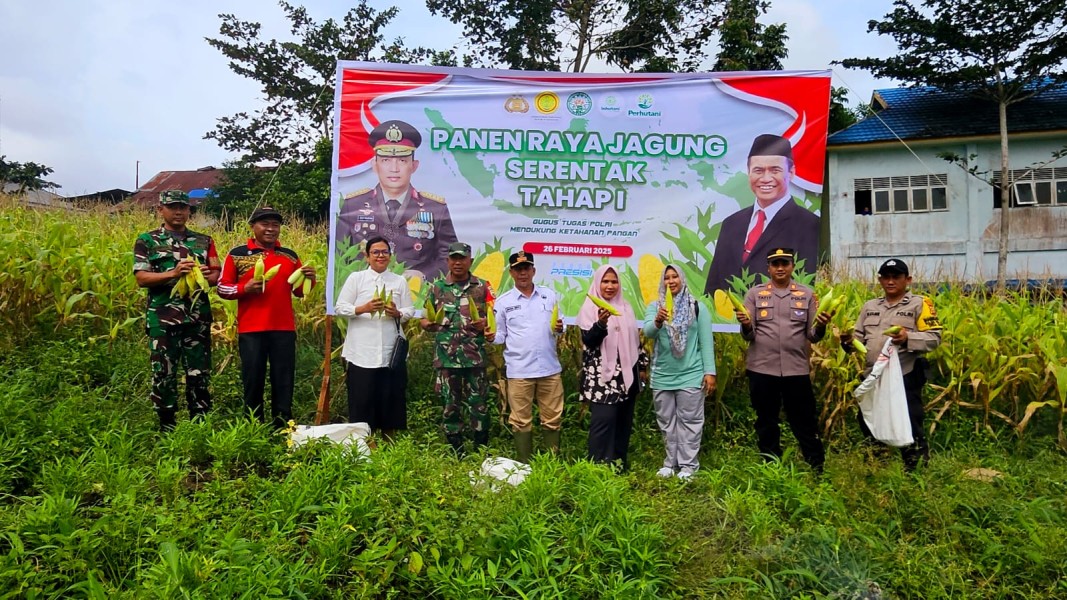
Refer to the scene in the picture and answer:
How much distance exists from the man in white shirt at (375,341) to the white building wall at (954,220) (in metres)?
12.6

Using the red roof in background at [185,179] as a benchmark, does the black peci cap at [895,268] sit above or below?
below

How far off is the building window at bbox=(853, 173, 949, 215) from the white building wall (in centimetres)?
11

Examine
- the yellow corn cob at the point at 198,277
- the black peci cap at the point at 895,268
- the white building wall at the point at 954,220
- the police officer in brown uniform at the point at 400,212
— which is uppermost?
the white building wall at the point at 954,220

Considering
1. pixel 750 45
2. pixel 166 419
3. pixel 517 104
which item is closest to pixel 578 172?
pixel 517 104

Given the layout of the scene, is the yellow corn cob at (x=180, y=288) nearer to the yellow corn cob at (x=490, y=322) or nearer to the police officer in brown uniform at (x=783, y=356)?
the yellow corn cob at (x=490, y=322)

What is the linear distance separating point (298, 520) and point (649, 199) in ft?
11.0

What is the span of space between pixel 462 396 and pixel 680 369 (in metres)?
1.47

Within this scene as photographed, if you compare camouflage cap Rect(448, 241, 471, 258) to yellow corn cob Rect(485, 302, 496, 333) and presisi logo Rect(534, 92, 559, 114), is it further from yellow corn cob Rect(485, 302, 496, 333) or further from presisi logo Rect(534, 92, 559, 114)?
presisi logo Rect(534, 92, 559, 114)

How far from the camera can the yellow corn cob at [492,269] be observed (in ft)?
16.9

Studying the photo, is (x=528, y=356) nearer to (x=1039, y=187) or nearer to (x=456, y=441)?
(x=456, y=441)

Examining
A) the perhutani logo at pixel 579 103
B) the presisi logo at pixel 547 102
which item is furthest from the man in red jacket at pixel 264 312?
the perhutani logo at pixel 579 103

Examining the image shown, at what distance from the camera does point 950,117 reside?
15.3m

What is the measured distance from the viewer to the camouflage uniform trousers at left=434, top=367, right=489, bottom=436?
14.9 feet

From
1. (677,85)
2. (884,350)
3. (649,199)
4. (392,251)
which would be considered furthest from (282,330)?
(884,350)
